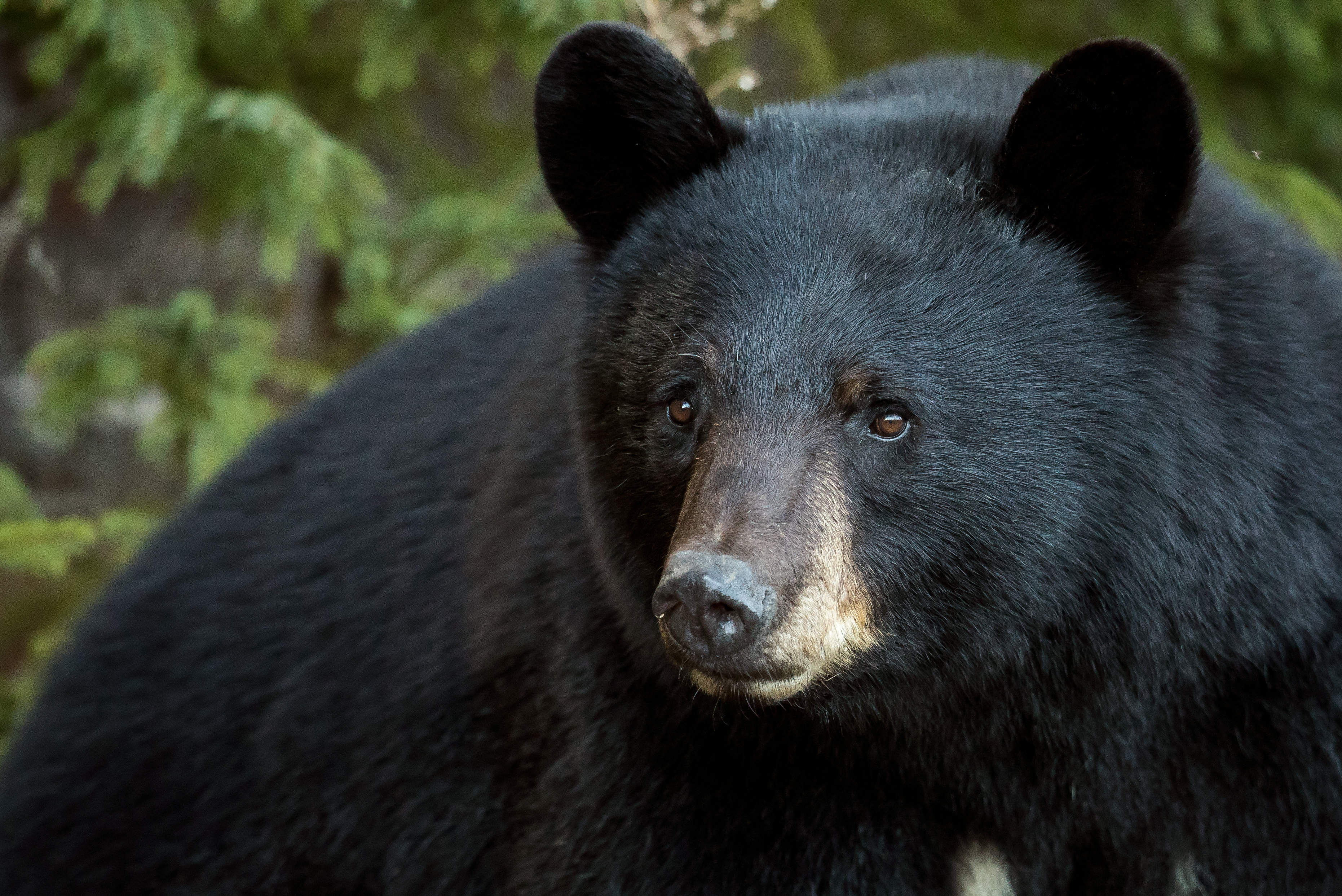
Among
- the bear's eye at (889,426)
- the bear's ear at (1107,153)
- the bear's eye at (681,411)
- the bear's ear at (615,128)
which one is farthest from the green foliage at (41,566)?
the bear's ear at (1107,153)

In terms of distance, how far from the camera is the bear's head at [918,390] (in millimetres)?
2266

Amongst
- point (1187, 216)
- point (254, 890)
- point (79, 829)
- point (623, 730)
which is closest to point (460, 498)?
point (623, 730)

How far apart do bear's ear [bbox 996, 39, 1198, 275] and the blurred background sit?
1861mm

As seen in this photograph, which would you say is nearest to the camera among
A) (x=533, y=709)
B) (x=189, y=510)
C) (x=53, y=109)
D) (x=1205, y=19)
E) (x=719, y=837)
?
(x=719, y=837)

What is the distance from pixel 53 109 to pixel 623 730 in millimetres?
3957

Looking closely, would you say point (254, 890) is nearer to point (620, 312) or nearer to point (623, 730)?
point (623, 730)

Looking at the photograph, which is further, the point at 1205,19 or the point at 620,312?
the point at 1205,19

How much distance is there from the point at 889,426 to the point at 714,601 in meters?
0.45

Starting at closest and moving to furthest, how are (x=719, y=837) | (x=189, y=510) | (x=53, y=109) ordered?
(x=719, y=837)
(x=189, y=510)
(x=53, y=109)

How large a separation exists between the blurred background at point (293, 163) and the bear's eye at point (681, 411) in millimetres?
1625

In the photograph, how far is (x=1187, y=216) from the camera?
2.43 m

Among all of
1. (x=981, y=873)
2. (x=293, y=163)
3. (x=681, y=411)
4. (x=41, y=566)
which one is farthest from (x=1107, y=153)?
(x=41, y=566)

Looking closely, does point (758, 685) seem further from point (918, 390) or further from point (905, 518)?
point (918, 390)

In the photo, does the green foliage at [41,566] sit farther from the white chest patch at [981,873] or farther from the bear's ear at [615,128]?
the white chest patch at [981,873]
